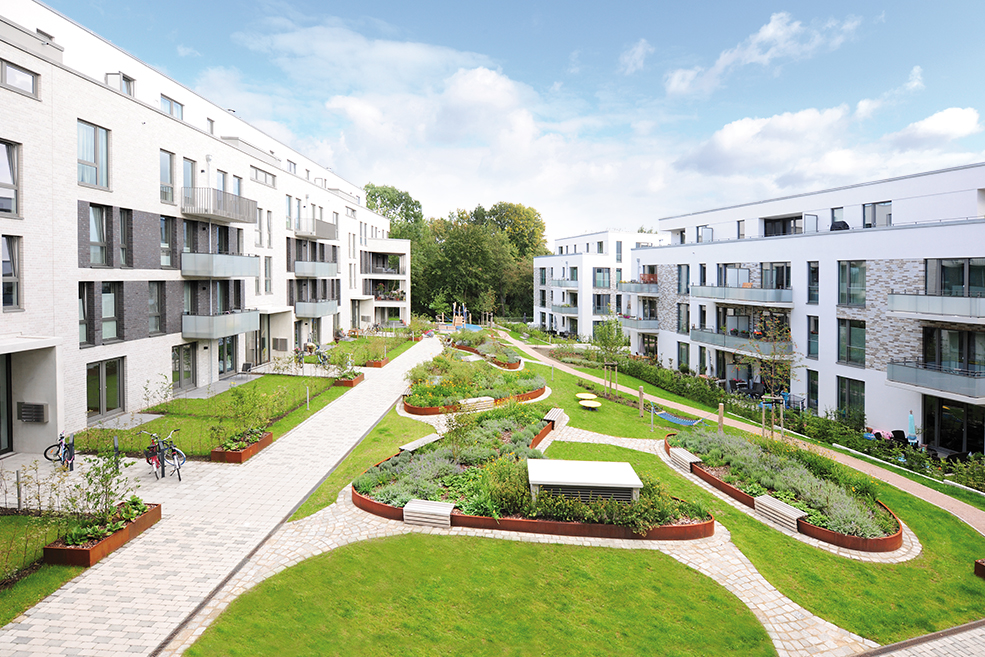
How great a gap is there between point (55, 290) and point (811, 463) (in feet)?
68.6

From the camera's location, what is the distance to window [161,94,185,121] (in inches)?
986

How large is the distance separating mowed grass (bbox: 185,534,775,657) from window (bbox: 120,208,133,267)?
1444 centimetres

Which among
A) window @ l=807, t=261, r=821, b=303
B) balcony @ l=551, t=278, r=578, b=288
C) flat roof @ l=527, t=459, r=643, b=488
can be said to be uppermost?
balcony @ l=551, t=278, r=578, b=288

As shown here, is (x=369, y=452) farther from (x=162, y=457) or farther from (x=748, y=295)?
(x=748, y=295)

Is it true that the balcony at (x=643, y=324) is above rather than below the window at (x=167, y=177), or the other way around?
below

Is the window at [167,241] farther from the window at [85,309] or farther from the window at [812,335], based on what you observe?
the window at [812,335]

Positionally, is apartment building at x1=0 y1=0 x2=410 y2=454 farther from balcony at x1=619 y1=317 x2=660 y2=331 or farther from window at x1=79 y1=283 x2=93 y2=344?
balcony at x1=619 y1=317 x2=660 y2=331

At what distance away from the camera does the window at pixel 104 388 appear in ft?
55.9

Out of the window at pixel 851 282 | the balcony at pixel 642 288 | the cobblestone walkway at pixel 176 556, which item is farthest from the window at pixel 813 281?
the cobblestone walkway at pixel 176 556

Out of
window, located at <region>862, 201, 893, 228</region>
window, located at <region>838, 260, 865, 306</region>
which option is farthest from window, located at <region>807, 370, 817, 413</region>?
window, located at <region>862, 201, 893, 228</region>

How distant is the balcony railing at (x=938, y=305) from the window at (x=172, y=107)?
104 feet

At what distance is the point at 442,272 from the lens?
6138 centimetres

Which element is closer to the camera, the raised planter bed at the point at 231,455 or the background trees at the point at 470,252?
the raised planter bed at the point at 231,455

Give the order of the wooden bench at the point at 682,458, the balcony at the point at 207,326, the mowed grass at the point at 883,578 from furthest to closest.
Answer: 1. the balcony at the point at 207,326
2. the wooden bench at the point at 682,458
3. the mowed grass at the point at 883,578
